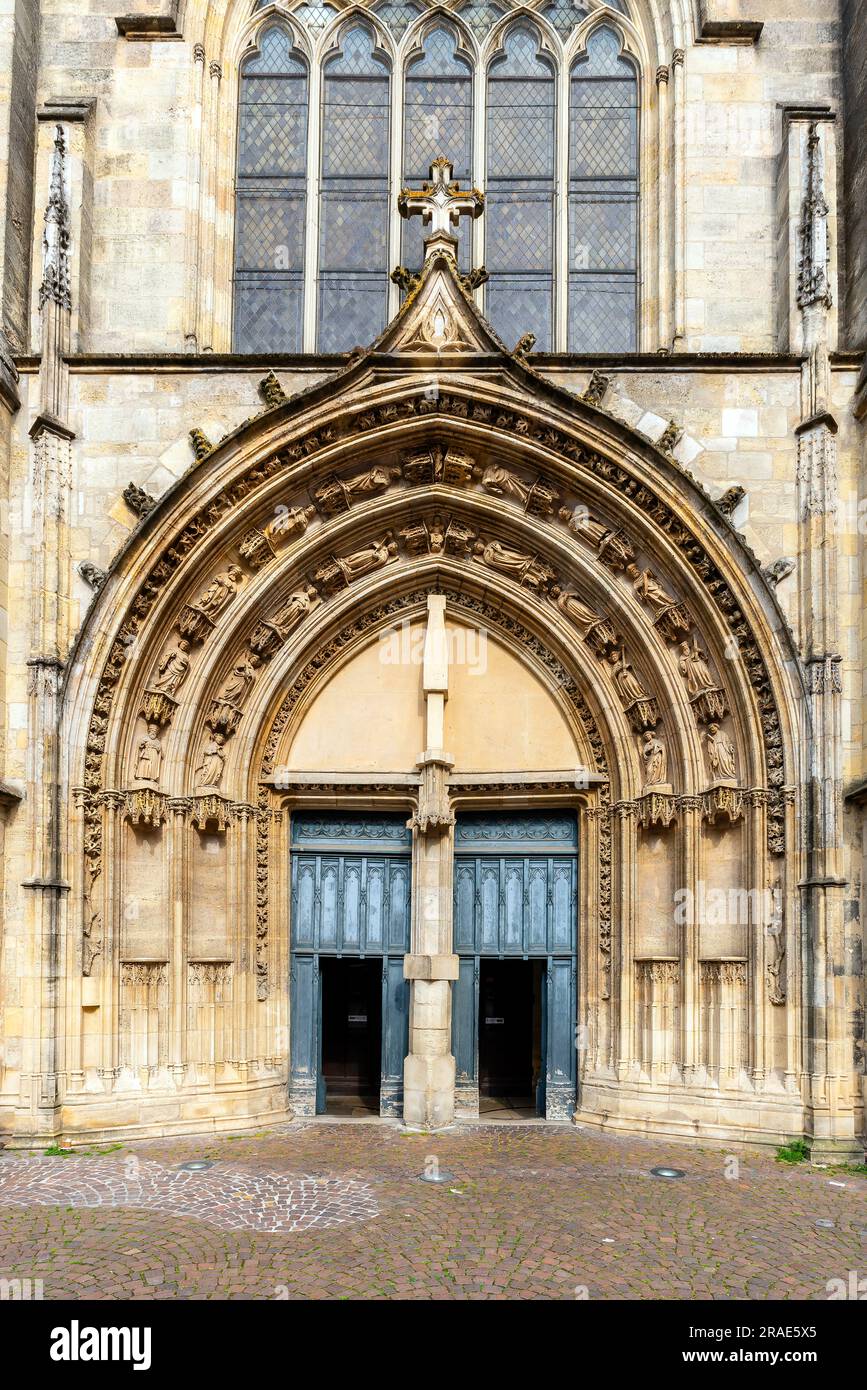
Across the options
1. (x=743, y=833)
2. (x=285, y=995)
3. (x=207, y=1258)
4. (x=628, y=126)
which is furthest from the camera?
(x=628, y=126)

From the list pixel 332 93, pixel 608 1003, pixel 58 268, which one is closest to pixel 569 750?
pixel 608 1003

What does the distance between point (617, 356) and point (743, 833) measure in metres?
4.51

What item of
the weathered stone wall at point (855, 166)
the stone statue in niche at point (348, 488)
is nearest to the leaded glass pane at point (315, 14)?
the stone statue in niche at point (348, 488)

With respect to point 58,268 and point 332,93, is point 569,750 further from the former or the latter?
point 332,93

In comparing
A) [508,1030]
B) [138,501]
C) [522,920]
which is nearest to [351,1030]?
[508,1030]

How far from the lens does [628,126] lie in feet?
38.5

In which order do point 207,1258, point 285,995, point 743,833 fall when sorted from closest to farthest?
point 207,1258, point 743,833, point 285,995

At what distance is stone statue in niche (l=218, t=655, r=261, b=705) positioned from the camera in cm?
1062

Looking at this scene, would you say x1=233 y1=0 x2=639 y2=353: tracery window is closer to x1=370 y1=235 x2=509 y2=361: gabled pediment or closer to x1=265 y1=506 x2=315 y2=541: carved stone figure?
x1=370 y1=235 x2=509 y2=361: gabled pediment

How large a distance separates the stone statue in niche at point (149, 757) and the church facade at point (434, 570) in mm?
41

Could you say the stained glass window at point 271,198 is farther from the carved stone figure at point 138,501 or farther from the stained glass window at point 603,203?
the stained glass window at point 603,203

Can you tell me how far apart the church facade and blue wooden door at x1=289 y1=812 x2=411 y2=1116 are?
4cm

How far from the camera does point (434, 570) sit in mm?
11094

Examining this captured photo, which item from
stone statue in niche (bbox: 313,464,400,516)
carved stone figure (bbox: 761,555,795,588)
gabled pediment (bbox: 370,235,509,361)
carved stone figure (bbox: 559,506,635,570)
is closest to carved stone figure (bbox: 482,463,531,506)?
carved stone figure (bbox: 559,506,635,570)
